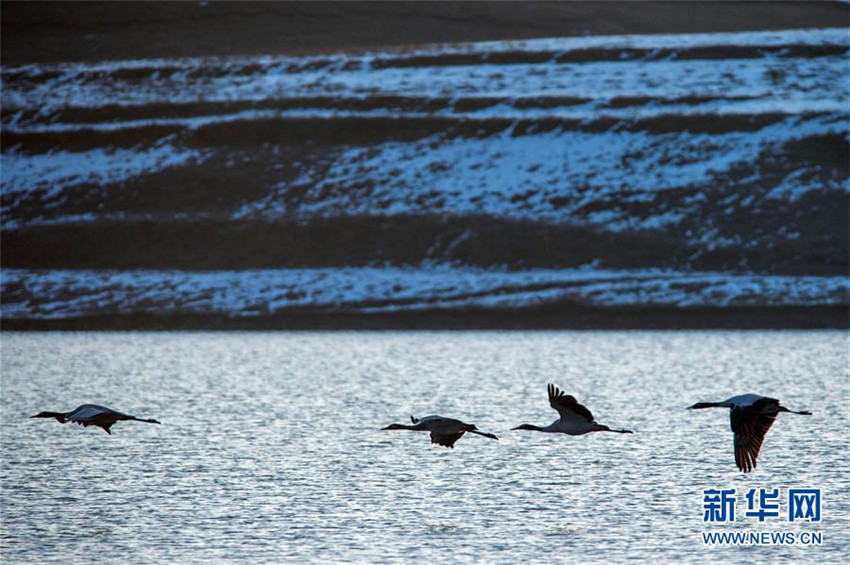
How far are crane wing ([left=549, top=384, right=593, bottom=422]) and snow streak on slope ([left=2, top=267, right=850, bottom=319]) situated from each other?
66.1 metres

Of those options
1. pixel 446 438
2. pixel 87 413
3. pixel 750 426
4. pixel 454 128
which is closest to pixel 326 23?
pixel 454 128

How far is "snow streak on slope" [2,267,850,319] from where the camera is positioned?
88938mm

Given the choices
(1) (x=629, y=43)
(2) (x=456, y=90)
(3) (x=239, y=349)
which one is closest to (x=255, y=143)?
(2) (x=456, y=90)

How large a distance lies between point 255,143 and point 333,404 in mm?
71771

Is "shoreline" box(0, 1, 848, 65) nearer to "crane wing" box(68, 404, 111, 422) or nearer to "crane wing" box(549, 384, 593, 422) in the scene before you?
"crane wing" box(68, 404, 111, 422)

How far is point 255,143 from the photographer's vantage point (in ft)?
374

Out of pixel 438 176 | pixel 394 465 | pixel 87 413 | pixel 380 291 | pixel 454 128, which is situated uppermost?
pixel 454 128

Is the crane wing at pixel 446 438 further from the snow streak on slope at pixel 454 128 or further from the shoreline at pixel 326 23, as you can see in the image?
the shoreline at pixel 326 23

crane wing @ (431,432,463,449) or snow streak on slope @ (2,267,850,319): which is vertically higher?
crane wing @ (431,432,463,449)

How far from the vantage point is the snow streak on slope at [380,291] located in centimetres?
8894

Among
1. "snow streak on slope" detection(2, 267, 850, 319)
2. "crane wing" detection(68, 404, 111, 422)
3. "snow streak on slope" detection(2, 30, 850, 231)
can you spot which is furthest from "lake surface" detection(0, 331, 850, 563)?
"snow streak on slope" detection(2, 30, 850, 231)

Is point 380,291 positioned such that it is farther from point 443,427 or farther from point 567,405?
point 567,405

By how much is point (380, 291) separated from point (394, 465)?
61774 millimetres

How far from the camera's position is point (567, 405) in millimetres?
20281
